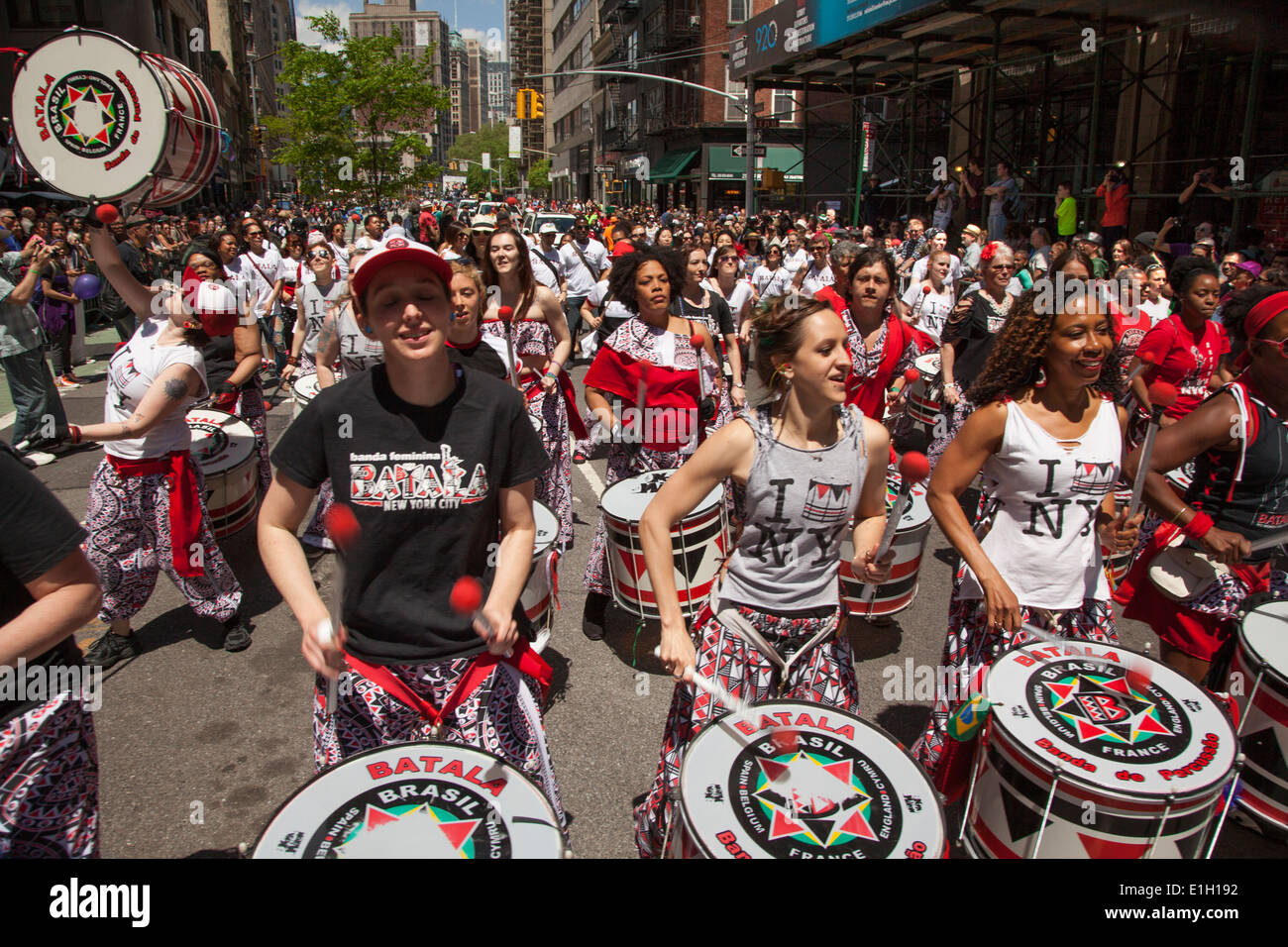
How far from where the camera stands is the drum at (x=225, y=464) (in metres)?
5.41

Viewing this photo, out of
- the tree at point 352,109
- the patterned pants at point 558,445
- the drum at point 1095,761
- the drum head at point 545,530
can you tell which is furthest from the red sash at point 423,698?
the tree at point 352,109

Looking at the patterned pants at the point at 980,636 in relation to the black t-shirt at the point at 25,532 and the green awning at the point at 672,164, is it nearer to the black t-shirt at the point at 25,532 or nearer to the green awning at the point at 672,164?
the black t-shirt at the point at 25,532

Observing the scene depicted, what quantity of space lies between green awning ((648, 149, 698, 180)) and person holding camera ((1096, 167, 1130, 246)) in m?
33.8

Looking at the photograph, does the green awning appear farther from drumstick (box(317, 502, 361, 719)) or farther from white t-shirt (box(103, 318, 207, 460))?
drumstick (box(317, 502, 361, 719))

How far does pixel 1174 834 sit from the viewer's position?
220cm

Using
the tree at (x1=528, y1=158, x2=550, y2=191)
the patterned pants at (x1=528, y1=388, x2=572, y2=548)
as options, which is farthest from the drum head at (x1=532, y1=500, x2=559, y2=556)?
the tree at (x1=528, y1=158, x2=550, y2=191)

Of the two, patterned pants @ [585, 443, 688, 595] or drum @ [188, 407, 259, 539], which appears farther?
drum @ [188, 407, 259, 539]

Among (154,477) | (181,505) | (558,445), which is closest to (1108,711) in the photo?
(558,445)

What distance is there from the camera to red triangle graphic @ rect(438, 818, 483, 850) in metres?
1.80

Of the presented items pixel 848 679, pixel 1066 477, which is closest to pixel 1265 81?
pixel 1066 477

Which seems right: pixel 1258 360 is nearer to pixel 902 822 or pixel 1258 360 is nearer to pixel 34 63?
pixel 902 822

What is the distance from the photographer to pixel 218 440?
18.1ft

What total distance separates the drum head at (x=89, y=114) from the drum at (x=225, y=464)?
1.63m

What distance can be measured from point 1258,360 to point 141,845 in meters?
4.67
